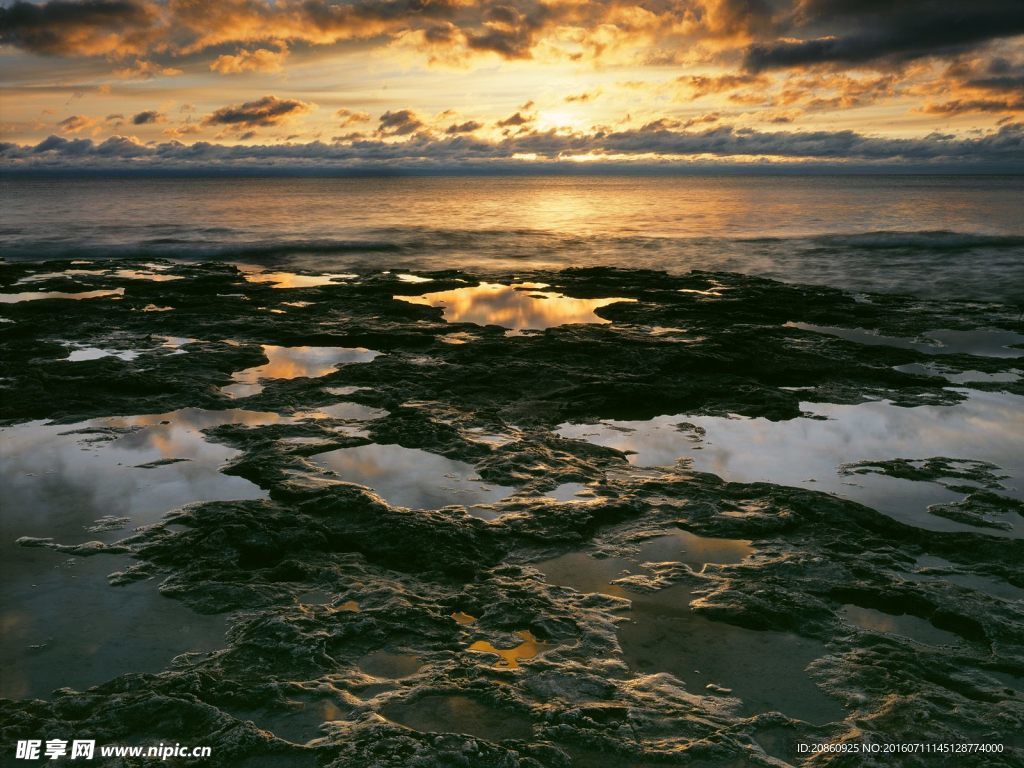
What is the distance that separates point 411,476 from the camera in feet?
23.3

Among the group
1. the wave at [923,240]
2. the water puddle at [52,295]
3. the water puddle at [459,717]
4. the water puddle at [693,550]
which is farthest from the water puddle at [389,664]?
the wave at [923,240]

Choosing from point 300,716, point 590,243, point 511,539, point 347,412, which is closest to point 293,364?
point 347,412

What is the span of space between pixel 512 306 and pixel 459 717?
44.4 feet

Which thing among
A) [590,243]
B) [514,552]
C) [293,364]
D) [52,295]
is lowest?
[590,243]

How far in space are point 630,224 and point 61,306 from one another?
39718 millimetres

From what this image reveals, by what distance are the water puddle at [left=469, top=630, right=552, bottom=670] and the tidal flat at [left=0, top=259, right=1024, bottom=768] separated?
21 mm

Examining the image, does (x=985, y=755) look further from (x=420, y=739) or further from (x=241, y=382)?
(x=241, y=382)

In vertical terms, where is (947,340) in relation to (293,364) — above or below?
above

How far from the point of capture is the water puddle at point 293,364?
10055 mm

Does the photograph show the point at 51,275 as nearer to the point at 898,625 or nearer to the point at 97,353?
the point at 97,353

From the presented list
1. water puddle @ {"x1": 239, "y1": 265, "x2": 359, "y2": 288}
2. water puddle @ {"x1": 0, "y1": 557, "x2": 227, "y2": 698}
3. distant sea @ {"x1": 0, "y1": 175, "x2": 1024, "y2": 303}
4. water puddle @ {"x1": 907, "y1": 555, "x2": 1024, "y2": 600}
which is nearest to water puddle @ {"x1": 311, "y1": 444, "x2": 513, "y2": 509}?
water puddle @ {"x1": 0, "y1": 557, "x2": 227, "y2": 698}

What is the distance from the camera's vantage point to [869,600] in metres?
5.01

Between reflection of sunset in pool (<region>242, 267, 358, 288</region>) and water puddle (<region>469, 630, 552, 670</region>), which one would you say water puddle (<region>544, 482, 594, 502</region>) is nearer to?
water puddle (<region>469, 630, 552, 670</region>)

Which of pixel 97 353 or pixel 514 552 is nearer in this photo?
pixel 514 552
